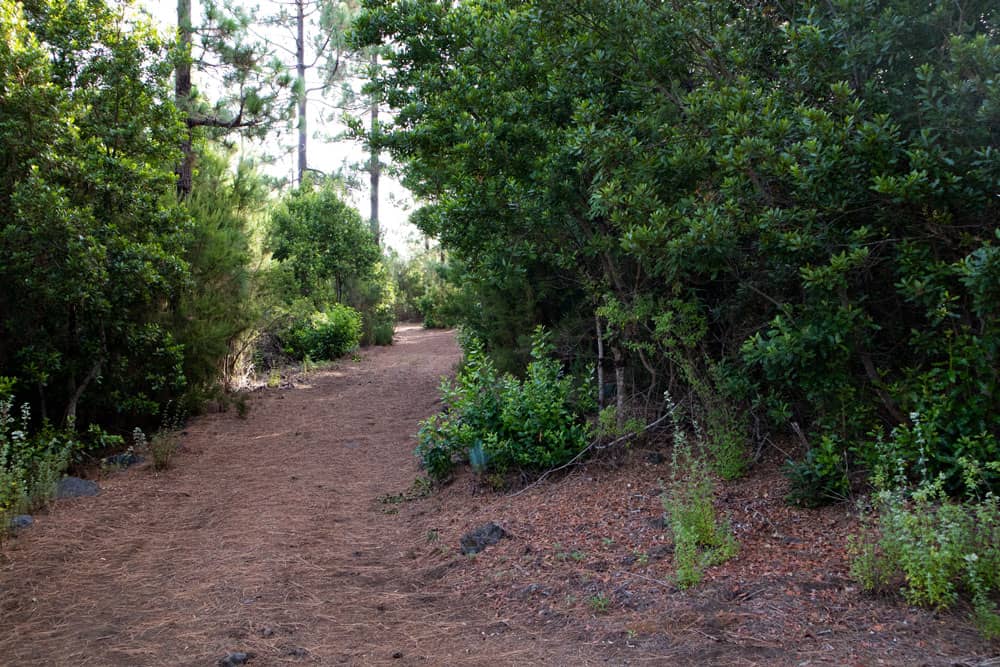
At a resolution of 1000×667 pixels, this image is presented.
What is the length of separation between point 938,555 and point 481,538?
271 cm

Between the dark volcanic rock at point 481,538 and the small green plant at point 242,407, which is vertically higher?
the small green plant at point 242,407

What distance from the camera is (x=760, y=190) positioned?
424 centimetres

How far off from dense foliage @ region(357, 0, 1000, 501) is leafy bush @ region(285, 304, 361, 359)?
9.70m

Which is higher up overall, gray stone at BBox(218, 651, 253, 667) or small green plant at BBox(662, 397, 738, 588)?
small green plant at BBox(662, 397, 738, 588)

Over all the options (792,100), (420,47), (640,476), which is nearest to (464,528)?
(640,476)

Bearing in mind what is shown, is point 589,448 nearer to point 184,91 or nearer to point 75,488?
point 75,488

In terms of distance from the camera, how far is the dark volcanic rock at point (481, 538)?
4805 millimetres

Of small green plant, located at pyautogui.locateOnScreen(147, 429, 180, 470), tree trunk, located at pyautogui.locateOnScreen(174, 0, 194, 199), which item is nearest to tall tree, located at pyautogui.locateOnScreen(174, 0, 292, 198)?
tree trunk, located at pyautogui.locateOnScreen(174, 0, 194, 199)

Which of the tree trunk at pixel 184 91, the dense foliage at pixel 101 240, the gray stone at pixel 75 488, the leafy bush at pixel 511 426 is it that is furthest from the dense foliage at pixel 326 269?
the leafy bush at pixel 511 426

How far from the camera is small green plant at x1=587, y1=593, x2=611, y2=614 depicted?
3.72 meters

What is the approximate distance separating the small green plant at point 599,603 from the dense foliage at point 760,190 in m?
1.58

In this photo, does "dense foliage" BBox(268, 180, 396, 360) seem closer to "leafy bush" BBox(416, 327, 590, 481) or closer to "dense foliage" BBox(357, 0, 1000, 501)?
"leafy bush" BBox(416, 327, 590, 481)

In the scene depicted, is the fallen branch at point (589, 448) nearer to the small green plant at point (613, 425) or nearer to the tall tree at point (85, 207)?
the small green plant at point (613, 425)

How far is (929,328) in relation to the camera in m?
4.18
